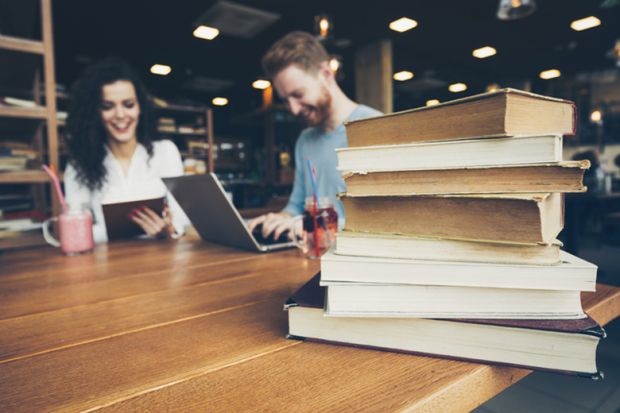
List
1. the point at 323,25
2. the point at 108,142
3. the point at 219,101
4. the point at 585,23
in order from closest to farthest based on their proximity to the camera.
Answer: the point at 108,142 < the point at 323,25 < the point at 585,23 < the point at 219,101

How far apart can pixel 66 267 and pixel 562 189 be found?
3.70 ft

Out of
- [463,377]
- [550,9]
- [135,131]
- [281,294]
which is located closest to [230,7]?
[135,131]

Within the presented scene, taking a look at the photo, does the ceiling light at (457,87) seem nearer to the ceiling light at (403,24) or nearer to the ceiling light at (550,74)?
the ceiling light at (550,74)

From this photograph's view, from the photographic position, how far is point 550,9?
505cm

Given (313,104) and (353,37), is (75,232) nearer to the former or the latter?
(313,104)

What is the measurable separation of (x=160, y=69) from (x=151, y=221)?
6178 mm

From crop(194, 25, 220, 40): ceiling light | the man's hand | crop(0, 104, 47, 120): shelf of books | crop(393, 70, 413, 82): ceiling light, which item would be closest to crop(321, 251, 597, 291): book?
the man's hand

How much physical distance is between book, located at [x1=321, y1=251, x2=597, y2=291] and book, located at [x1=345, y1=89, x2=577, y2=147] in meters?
0.14

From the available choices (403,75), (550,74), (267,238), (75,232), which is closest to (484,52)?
(403,75)

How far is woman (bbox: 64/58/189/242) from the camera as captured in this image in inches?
82.2

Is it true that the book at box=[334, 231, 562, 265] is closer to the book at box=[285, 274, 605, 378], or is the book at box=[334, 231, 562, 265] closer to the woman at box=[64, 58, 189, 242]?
the book at box=[285, 274, 605, 378]

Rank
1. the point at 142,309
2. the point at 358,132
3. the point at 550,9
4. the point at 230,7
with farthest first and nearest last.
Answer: the point at 550,9, the point at 230,7, the point at 142,309, the point at 358,132

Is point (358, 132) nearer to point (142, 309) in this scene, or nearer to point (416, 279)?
point (416, 279)

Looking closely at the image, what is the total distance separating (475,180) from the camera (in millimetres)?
445
